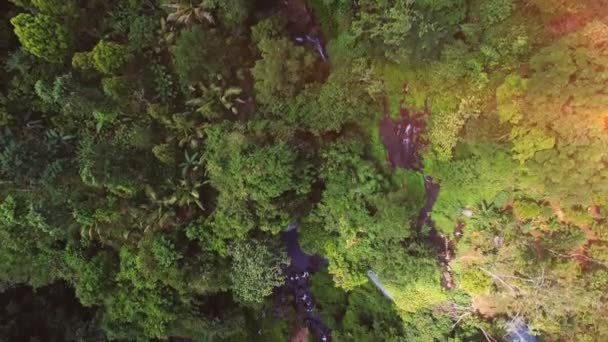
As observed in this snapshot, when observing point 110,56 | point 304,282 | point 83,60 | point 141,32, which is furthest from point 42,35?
point 304,282

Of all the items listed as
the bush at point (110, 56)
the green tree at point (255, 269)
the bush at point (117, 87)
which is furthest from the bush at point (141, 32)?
the green tree at point (255, 269)

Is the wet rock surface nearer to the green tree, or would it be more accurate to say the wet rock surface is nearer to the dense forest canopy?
the dense forest canopy

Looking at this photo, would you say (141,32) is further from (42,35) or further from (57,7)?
(42,35)

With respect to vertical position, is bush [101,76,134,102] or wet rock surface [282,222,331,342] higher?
bush [101,76,134,102]

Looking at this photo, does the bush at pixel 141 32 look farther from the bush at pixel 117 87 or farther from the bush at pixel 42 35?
the bush at pixel 42 35

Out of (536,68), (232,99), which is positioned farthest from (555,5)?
(232,99)

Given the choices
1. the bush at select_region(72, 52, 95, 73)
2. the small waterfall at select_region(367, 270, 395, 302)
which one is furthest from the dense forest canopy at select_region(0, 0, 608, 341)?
the small waterfall at select_region(367, 270, 395, 302)

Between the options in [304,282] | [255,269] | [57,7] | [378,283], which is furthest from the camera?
[304,282]
